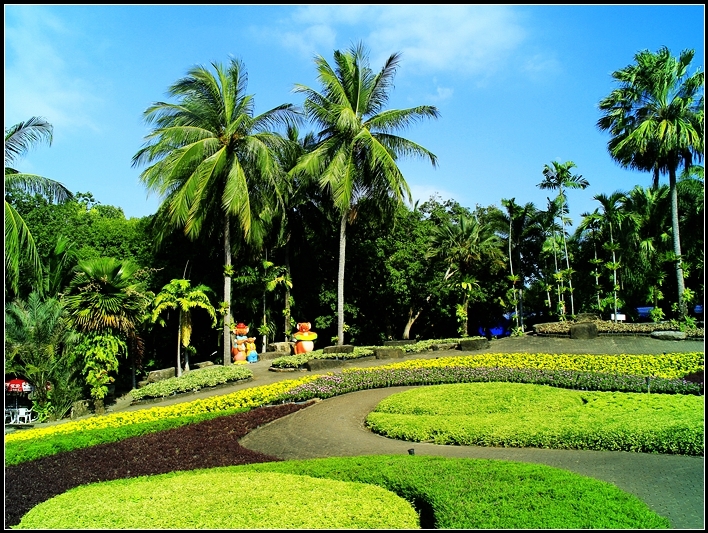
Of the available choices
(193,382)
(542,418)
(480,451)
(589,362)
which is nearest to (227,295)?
(193,382)

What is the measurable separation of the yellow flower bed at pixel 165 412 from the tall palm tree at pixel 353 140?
28.9 feet

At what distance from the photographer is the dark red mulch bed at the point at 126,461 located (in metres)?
7.07

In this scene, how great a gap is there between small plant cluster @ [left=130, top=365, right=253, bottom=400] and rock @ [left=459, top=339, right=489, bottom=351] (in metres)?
7.27

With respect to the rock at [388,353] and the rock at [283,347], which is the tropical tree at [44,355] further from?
the rock at [388,353]

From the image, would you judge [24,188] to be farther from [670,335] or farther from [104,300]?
[670,335]

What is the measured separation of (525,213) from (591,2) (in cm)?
2248

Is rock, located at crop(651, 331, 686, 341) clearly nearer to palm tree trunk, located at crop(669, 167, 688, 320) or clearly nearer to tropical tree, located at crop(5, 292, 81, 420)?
palm tree trunk, located at crop(669, 167, 688, 320)

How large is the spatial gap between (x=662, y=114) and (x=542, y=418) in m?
15.8

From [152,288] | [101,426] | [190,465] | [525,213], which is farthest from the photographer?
[525,213]

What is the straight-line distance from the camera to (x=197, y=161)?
20.5m

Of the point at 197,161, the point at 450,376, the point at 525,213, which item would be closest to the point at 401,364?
the point at 450,376

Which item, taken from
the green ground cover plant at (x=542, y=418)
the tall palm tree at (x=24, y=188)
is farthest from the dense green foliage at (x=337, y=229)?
the green ground cover plant at (x=542, y=418)

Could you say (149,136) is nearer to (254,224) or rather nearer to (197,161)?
(197,161)

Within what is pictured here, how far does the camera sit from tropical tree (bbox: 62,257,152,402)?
1470cm
